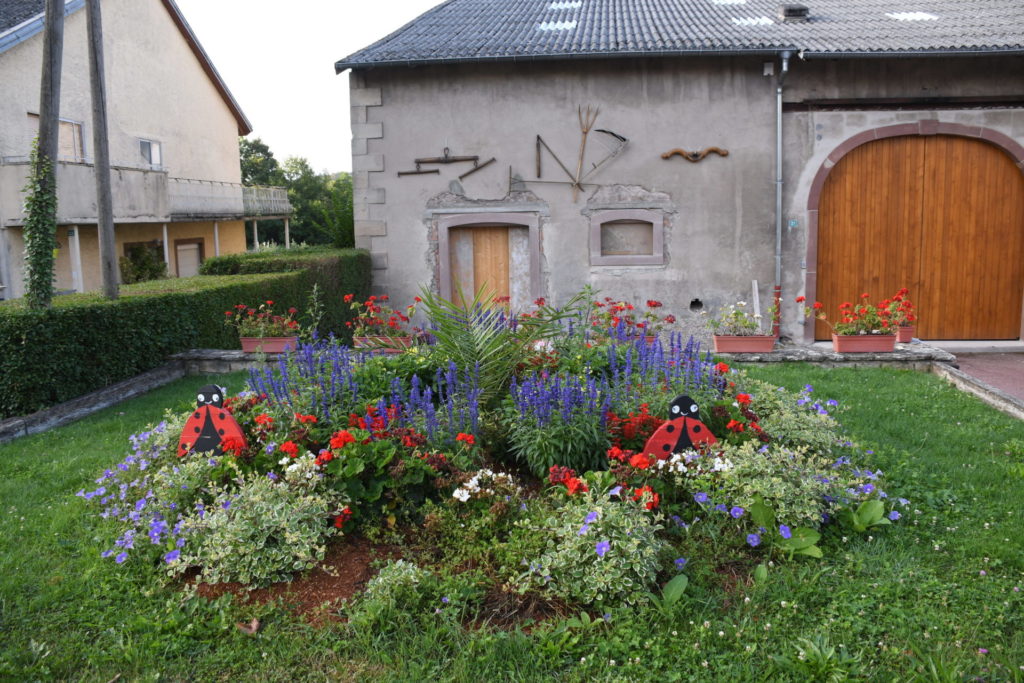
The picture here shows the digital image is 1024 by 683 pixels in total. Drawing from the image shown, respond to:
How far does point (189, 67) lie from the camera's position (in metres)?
21.0

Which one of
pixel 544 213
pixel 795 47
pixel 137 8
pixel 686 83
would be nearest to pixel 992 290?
pixel 795 47

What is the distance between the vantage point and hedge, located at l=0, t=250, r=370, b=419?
261 inches

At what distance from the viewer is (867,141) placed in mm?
10695

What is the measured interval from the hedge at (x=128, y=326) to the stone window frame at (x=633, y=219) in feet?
10.2

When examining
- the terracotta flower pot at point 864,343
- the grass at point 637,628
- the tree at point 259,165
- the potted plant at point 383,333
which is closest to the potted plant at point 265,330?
the potted plant at point 383,333

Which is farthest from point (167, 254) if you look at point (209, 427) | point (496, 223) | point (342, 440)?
point (342, 440)

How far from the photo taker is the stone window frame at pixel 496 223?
11031 mm

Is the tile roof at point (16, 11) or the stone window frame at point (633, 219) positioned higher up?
the tile roof at point (16, 11)

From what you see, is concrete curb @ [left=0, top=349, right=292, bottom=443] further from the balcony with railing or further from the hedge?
the balcony with railing

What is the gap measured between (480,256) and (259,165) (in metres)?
28.9

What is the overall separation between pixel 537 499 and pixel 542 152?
7.66 meters

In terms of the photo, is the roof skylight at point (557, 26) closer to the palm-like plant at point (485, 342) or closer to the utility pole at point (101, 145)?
the utility pole at point (101, 145)

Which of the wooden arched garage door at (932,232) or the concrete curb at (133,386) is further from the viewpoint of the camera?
the wooden arched garage door at (932,232)

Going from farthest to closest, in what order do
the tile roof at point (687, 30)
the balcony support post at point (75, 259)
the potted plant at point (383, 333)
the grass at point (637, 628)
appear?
the balcony support post at point (75, 259)
the tile roof at point (687, 30)
the potted plant at point (383, 333)
the grass at point (637, 628)
